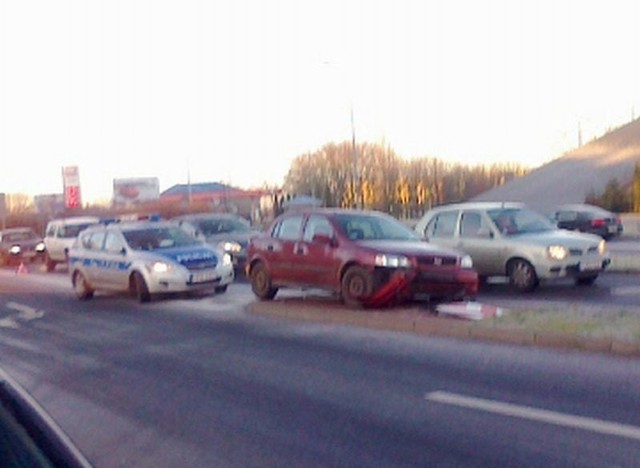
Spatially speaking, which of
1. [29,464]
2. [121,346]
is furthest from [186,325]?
[29,464]

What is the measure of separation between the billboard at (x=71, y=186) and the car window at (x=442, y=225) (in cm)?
5821

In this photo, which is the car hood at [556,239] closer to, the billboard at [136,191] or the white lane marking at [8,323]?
the white lane marking at [8,323]

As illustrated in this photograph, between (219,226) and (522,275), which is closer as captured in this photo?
(522,275)

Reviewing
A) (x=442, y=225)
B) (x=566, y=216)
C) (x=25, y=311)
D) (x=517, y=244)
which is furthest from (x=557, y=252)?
(x=566, y=216)

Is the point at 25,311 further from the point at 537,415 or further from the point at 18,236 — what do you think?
the point at 18,236

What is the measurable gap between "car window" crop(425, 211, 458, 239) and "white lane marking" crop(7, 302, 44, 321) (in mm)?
7315

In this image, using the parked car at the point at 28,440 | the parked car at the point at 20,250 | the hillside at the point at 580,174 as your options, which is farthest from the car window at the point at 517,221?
the hillside at the point at 580,174

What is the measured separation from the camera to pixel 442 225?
68.3 ft

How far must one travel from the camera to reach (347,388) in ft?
34.9

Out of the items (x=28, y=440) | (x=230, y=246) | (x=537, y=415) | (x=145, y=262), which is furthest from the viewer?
(x=230, y=246)

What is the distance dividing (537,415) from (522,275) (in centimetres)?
1075

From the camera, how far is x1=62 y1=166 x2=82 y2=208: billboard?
76438 mm

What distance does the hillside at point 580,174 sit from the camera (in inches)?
2591

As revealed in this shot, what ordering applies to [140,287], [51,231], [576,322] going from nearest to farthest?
1. [576,322]
2. [140,287]
3. [51,231]
